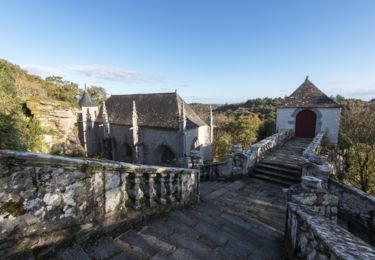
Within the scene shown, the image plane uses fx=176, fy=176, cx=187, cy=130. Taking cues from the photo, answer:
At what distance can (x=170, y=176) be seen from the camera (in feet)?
12.2

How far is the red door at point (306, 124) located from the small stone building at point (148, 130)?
24.0ft

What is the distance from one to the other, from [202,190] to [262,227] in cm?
264

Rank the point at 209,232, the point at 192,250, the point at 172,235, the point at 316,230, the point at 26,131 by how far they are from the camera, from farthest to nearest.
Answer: the point at 26,131
the point at 209,232
the point at 172,235
the point at 192,250
the point at 316,230

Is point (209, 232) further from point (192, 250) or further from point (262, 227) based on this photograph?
point (262, 227)

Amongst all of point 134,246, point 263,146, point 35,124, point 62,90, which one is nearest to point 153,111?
point 35,124

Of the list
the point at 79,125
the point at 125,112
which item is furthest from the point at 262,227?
the point at 79,125

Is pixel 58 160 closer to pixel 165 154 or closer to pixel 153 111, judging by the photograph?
pixel 165 154

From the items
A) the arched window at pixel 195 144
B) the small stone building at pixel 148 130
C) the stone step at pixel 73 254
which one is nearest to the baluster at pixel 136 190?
the stone step at pixel 73 254

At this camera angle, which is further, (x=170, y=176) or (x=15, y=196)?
(x=170, y=176)

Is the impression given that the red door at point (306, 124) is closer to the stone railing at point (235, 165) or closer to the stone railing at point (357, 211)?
the stone railing at point (235, 165)

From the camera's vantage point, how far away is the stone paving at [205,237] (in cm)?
228

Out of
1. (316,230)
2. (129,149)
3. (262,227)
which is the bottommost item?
(129,149)

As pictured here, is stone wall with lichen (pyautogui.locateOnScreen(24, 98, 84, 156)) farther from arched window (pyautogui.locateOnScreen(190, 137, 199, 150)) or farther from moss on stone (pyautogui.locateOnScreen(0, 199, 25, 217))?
moss on stone (pyautogui.locateOnScreen(0, 199, 25, 217))

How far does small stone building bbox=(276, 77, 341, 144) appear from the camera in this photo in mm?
12922
